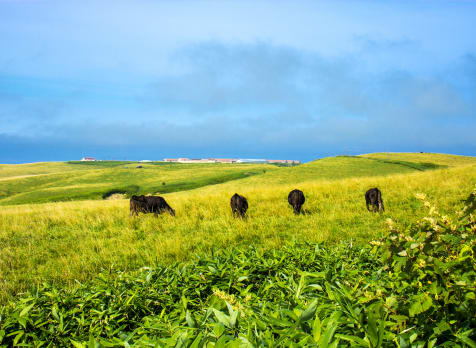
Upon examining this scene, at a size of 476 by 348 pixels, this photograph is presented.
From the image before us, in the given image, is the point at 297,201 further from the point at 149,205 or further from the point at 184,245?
the point at 149,205

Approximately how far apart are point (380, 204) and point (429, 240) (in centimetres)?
1137

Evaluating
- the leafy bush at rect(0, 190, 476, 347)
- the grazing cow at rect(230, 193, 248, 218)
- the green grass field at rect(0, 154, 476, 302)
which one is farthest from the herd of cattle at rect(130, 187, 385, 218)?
the leafy bush at rect(0, 190, 476, 347)

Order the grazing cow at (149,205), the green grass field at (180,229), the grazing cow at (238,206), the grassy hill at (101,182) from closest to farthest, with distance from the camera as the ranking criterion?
the green grass field at (180,229) → the grazing cow at (238,206) → the grazing cow at (149,205) → the grassy hill at (101,182)

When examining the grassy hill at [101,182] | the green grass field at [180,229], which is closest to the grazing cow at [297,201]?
the green grass field at [180,229]

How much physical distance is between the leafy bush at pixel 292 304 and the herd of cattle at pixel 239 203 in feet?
24.6

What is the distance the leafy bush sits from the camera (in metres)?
1.67

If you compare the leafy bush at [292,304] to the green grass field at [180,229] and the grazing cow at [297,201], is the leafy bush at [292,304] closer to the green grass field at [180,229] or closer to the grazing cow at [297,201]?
the green grass field at [180,229]

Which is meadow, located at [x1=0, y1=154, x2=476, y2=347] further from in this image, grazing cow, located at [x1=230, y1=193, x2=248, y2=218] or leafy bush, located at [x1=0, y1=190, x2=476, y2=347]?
grazing cow, located at [x1=230, y1=193, x2=248, y2=218]

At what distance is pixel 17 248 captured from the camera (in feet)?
29.3

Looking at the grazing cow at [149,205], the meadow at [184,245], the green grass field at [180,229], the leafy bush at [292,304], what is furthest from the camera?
the grazing cow at [149,205]

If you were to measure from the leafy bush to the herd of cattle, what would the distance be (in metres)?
7.48

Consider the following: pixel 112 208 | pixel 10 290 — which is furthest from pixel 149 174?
pixel 10 290

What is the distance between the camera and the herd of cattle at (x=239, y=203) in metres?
12.5

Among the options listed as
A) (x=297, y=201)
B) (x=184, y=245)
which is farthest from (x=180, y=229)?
(x=297, y=201)
